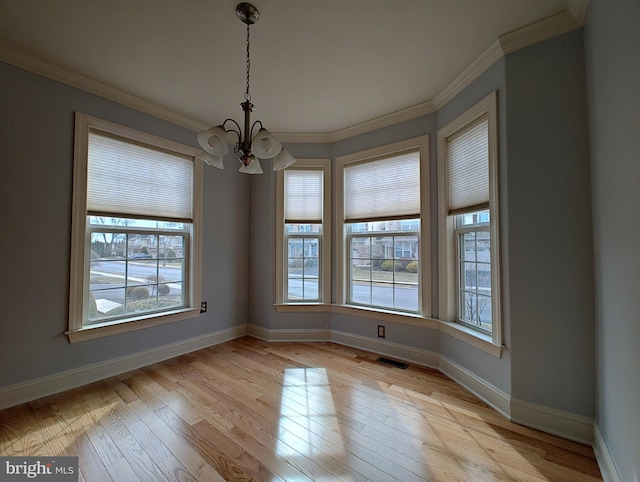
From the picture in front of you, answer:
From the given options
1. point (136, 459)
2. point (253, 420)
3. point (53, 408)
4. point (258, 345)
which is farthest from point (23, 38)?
point (258, 345)

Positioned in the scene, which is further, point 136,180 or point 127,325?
point 136,180

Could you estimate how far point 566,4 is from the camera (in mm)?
1636

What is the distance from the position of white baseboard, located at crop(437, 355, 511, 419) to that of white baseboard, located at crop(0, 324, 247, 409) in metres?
2.65

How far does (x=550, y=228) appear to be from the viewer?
1.75 meters

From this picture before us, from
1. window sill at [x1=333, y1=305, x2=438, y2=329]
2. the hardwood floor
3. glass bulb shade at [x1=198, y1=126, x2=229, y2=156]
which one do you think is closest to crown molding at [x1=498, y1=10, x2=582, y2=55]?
glass bulb shade at [x1=198, y1=126, x2=229, y2=156]

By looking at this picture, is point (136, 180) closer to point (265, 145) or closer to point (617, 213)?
point (265, 145)

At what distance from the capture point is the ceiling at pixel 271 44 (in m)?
1.65

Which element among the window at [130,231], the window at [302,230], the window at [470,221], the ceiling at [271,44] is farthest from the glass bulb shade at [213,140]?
the window at [470,221]

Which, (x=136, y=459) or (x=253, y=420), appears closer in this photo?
(x=136, y=459)

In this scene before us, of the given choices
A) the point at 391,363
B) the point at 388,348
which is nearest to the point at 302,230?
the point at 388,348

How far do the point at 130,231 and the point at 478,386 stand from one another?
11.5ft

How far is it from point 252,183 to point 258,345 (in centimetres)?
214

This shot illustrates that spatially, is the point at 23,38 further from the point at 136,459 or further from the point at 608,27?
the point at 608,27

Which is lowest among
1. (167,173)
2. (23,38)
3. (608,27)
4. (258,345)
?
(258,345)
